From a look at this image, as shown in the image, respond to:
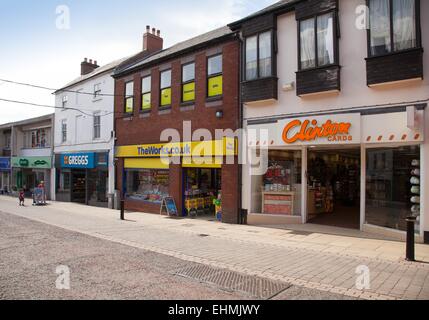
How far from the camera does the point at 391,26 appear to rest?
9.32m

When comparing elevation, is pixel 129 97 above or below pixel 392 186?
above

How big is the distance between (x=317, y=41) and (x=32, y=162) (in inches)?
1010

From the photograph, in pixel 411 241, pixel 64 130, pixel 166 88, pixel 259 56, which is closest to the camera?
pixel 411 241

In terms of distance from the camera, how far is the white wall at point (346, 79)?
9066mm

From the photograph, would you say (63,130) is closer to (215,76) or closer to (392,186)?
(215,76)

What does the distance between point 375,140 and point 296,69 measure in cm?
369

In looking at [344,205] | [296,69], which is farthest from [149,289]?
[344,205]

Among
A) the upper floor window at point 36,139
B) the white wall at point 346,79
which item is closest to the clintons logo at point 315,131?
the white wall at point 346,79

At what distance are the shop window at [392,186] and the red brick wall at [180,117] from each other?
4.87 m

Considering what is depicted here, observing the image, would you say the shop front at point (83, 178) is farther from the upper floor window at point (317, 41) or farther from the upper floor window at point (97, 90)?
the upper floor window at point (317, 41)

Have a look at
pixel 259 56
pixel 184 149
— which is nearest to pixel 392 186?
pixel 259 56

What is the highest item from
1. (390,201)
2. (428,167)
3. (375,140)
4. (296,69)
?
(296,69)

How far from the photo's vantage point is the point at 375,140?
9.62m

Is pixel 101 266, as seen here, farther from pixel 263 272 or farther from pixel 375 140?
pixel 375 140
